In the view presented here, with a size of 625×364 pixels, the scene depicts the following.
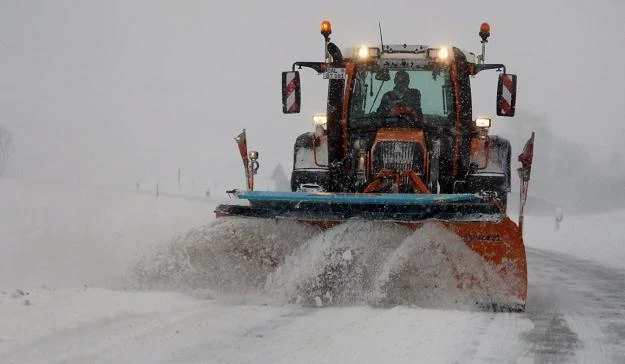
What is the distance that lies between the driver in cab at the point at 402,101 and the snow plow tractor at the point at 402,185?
11 millimetres

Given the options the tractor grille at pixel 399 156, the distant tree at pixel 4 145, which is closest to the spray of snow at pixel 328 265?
the tractor grille at pixel 399 156

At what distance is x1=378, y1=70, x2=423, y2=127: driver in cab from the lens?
7.23 meters

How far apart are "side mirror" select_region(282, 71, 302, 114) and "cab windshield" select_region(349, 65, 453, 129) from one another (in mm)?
574

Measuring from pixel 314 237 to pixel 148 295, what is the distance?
1255 millimetres

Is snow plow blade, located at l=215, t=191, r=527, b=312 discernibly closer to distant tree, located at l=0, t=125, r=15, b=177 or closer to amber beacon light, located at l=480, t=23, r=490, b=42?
amber beacon light, located at l=480, t=23, r=490, b=42

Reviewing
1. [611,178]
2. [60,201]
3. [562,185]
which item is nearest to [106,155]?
[562,185]

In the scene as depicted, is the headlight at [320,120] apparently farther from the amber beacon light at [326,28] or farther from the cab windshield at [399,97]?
the amber beacon light at [326,28]

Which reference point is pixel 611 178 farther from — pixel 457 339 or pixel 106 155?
pixel 457 339

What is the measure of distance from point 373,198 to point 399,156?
4.36ft

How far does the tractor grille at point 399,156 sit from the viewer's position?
6.70 meters

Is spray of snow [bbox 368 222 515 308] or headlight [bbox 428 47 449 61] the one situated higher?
headlight [bbox 428 47 449 61]

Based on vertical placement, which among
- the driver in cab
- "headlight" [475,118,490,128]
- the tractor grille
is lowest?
the tractor grille

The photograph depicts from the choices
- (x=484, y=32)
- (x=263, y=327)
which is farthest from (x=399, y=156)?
(x=263, y=327)

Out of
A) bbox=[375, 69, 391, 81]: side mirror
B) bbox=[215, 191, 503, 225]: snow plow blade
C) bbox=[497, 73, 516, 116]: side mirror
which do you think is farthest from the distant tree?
bbox=[215, 191, 503, 225]: snow plow blade
